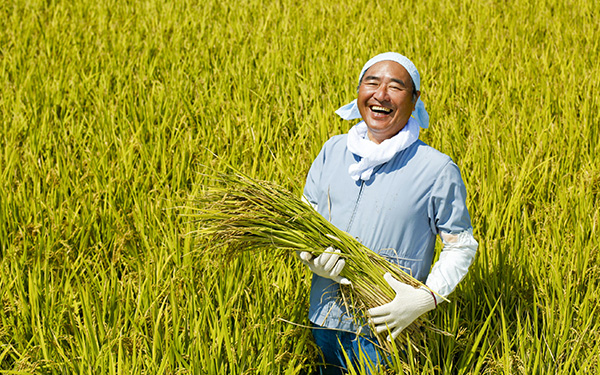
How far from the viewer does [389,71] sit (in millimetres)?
1667

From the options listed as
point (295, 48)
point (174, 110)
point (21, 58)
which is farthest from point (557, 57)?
point (21, 58)

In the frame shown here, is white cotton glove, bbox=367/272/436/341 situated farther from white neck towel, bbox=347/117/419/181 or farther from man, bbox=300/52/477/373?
white neck towel, bbox=347/117/419/181

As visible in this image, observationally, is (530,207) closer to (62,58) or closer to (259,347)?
(259,347)

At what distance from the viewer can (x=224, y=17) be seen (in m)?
5.20

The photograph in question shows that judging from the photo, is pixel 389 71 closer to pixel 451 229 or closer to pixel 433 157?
pixel 433 157

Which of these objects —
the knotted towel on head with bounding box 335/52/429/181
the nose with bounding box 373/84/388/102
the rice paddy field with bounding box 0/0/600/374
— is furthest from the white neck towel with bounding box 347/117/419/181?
the rice paddy field with bounding box 0/0/600/374

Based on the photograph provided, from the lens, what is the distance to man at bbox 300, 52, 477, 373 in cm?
163

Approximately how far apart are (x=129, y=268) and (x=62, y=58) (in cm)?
232

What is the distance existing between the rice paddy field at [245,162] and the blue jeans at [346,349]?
8cm

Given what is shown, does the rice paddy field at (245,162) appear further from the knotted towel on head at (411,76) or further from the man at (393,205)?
the knotted towel on head at (411,76)

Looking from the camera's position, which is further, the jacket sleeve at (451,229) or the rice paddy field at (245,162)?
the rice paddy field at (245,162)

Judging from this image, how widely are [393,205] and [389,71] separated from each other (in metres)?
0.37

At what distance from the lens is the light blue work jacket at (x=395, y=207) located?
164 cm

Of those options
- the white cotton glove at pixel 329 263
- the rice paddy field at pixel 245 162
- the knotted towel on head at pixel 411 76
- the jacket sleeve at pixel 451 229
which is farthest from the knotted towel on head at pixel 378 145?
the rice paddy field at pixel 245 162
